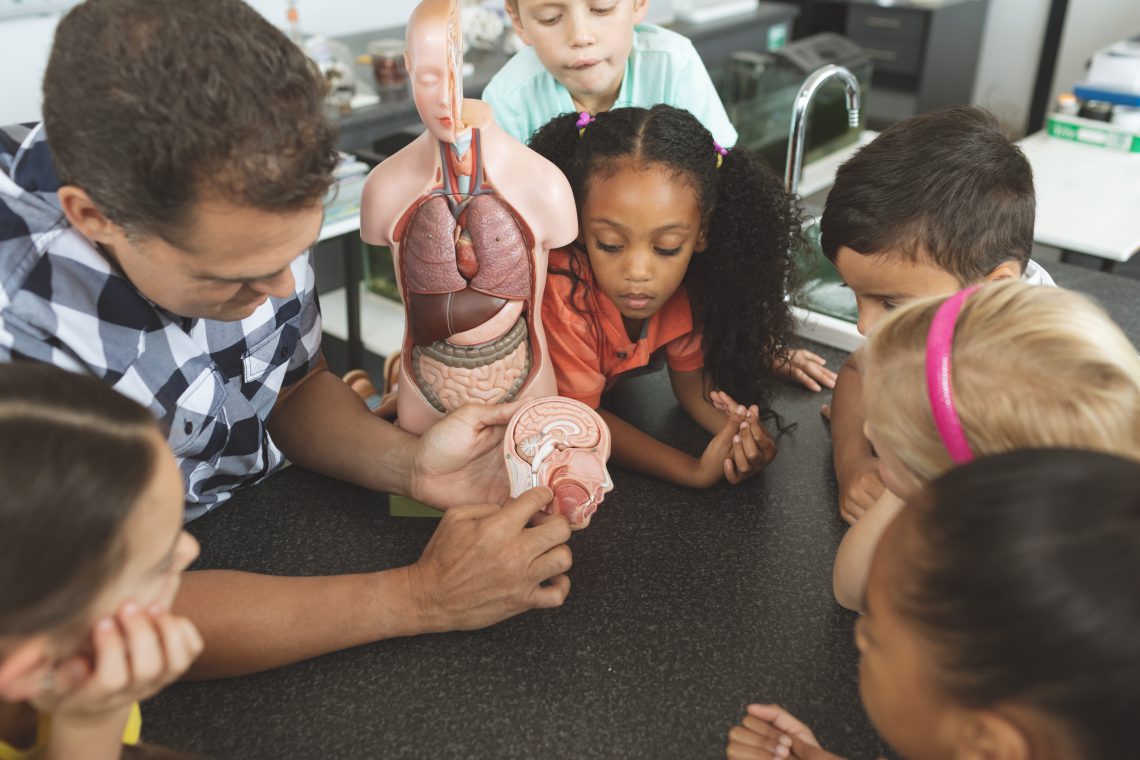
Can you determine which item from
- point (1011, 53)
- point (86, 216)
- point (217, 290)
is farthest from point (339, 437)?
point (1011, 53)

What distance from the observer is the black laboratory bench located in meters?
0.85

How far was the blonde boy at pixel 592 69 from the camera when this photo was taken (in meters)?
1.58

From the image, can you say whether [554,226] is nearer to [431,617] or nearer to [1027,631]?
[431,617]

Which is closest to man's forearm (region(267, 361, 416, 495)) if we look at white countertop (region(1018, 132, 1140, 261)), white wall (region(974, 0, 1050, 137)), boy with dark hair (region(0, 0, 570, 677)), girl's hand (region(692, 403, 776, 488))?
boy with dark hair (region(0, 0, 570, 677))

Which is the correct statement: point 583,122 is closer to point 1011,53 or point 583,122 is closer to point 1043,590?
point 1043,590

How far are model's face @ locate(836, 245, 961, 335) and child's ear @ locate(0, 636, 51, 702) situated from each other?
0.93m

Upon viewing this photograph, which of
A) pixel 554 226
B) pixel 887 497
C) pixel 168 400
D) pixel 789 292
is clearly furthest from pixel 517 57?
pixel 887 497

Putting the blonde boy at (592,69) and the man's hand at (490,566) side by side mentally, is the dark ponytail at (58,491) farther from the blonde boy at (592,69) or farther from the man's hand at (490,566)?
the blonde boy at (592,69)

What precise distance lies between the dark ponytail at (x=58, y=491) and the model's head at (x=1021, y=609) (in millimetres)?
526

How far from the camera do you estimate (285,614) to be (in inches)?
36.3

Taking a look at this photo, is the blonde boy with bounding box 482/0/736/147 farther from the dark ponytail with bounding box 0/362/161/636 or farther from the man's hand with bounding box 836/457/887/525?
the dark ponytail with bounding box 0/362/161/636

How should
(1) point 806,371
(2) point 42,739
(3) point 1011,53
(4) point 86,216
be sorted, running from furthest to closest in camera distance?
(3) point 1011,53
(1) point 806,371
(4) point 86,216
(2) point 42,739

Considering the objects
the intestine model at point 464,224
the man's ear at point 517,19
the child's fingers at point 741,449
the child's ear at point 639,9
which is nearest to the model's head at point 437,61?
the intestine model at point 464,224

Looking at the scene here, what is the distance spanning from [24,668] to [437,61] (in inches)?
24.0
